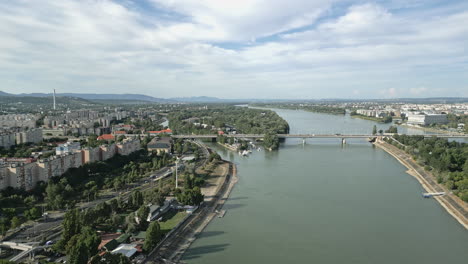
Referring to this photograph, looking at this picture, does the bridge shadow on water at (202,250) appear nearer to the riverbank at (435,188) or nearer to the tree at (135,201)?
the tree at (135,201)

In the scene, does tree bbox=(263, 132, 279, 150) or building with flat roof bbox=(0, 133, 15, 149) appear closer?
building with flat roof bbox=(0, 133, 15, 149)

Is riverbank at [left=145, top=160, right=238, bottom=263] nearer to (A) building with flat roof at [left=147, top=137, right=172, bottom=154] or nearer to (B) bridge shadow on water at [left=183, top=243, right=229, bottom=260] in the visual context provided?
(B) bridge shadow on water at [left=183, top=243, right=229, bottom=260]

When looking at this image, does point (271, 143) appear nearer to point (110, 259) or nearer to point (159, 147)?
point (159, 147)

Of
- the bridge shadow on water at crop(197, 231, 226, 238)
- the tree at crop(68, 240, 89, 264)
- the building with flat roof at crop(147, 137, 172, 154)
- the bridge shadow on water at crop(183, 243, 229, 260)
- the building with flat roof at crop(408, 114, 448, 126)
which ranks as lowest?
the bridge shadow on water at crop(183, 243, 229, 260)

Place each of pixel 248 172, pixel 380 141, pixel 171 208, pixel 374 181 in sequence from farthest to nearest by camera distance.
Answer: pixel 380 141 → pixel 248 172 → pixel 374 181 → pixel 171 208

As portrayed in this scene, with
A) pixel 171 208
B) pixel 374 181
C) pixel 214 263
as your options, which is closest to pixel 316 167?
pixel 374 181

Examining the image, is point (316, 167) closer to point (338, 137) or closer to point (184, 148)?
point (184, 148)

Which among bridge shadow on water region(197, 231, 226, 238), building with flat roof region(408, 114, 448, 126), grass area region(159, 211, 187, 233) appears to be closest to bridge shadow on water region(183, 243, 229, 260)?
bridge shadow on water region(197, 231, 226, 238)
